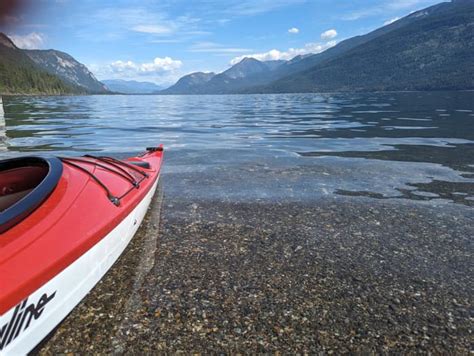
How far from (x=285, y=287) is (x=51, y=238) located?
12.1 ft

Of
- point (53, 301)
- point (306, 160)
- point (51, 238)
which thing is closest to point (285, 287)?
point (53, 301)

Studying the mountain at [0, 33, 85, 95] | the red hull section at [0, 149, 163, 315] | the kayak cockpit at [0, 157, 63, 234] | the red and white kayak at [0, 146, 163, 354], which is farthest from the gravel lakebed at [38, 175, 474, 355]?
the mountain at [0, 33, 85, 95]

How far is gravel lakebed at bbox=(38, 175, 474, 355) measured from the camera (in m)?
4.98

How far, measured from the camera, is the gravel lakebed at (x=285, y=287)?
4.98 m

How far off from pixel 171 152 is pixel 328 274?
1441 centimetres

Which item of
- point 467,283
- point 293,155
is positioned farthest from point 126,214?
point 293,155

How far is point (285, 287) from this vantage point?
6254 mm

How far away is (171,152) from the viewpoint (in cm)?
1981

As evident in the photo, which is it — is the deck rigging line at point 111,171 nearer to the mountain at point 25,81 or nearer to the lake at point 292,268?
the lake at point 292,268

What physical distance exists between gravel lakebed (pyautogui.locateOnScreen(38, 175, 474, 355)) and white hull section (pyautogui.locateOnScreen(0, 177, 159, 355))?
16.5 inches

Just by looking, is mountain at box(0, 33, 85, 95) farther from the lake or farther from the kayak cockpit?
the kayak cockpit

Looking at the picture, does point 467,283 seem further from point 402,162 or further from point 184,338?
point 402,162

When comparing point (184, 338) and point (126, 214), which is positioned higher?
point (126, 214)

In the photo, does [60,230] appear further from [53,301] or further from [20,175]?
[20,175]
